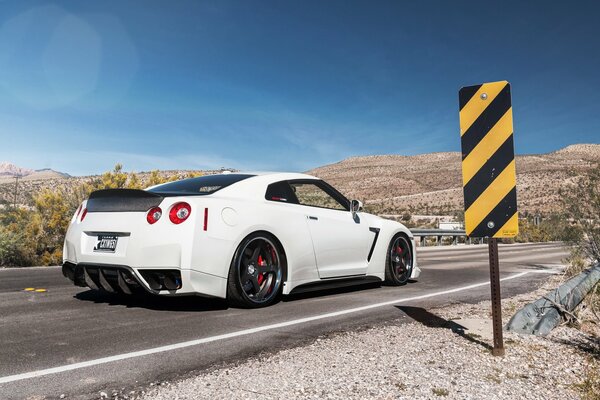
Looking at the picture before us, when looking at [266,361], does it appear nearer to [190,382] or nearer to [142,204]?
[190,382]

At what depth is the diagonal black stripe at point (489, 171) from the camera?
3.66 meters

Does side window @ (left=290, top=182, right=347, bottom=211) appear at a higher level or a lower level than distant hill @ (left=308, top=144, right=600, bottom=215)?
lower

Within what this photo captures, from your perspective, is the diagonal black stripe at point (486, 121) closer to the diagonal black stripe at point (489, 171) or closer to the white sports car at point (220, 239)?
the diagonal black stripe at point (489, 171)

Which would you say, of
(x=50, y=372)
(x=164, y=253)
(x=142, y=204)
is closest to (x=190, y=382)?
(x=50, y=372)

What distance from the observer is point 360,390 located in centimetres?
274

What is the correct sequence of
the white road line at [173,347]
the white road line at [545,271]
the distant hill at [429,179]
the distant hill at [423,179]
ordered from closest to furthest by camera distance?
1. the white road line at [173,347]
2. the white road line at [545,271]
3. the distant hill at [423,179]
4. the distant hill at [429,179]

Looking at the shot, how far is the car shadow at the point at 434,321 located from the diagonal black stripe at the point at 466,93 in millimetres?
1872

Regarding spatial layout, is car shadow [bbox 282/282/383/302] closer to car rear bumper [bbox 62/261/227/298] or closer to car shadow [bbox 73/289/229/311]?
car shadow [bbox 73/289/229/311]

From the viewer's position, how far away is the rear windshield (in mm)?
5129

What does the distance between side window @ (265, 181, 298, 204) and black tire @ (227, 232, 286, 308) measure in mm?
507

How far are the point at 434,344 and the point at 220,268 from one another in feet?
6.67

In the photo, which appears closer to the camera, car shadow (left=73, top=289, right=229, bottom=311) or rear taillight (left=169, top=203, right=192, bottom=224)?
rear taillight (left=169, top=203, right=192, bottom=224)

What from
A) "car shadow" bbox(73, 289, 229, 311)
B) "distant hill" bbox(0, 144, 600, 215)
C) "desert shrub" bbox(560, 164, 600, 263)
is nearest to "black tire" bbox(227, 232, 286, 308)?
"car shadow" bbox(73, 289, 229, 311)

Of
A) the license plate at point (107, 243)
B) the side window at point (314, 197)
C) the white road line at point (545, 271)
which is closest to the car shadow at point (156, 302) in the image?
the license plate at point (107, 243)
